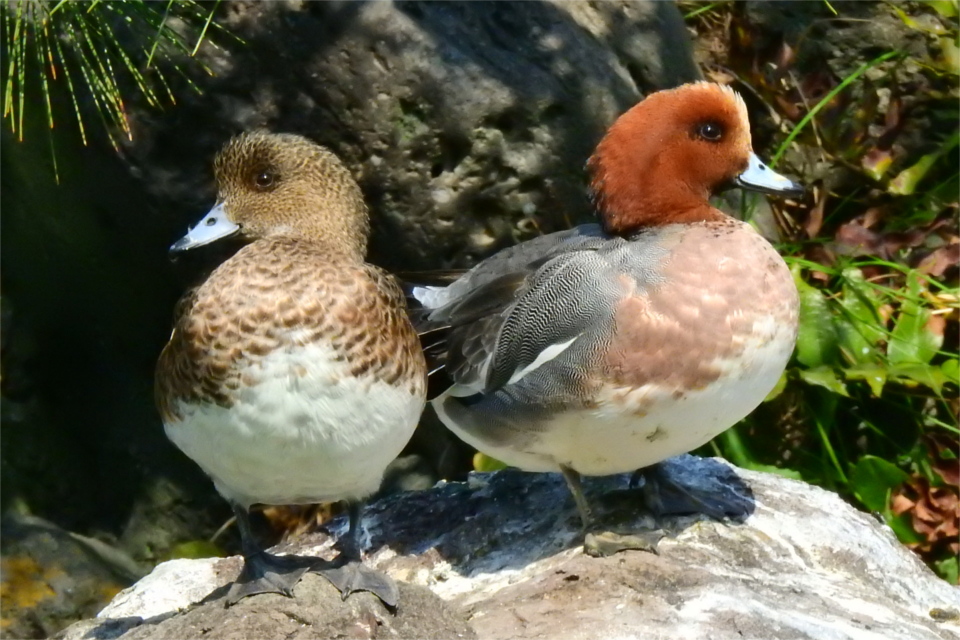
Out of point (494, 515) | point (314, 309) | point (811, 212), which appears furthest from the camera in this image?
point (811, 212)

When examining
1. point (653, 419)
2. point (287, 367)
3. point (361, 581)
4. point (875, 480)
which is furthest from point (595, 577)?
point (875, 480)

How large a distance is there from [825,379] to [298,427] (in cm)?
200

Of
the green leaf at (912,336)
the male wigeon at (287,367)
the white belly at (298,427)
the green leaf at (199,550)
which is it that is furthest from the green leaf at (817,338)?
the green leaf at (199,550)

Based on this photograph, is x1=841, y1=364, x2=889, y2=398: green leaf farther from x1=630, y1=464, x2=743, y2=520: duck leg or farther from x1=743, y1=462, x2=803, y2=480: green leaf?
x1=630, y1=464, x2=743, y2=520: duck leg

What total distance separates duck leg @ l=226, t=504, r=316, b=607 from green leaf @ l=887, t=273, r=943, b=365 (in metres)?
2.08

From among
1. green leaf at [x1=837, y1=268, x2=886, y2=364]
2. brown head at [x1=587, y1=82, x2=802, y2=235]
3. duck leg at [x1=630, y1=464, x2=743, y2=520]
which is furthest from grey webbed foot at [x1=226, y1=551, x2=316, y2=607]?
green leaf at [x1=837, y1=268, x2=886, y2=364]

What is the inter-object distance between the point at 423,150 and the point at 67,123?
120cm

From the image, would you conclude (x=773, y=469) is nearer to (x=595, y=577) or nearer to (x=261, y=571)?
(x=595, y=577)

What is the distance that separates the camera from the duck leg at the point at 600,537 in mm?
2578

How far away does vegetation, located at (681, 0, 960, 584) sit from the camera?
368 centimetres

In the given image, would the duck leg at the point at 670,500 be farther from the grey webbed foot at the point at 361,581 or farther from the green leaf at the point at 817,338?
the green leaf at the point at 817,338

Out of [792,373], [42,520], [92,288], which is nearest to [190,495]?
[42,520]

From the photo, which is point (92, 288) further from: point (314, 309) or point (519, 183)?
point (314, 309)

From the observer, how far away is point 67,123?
3834mm
